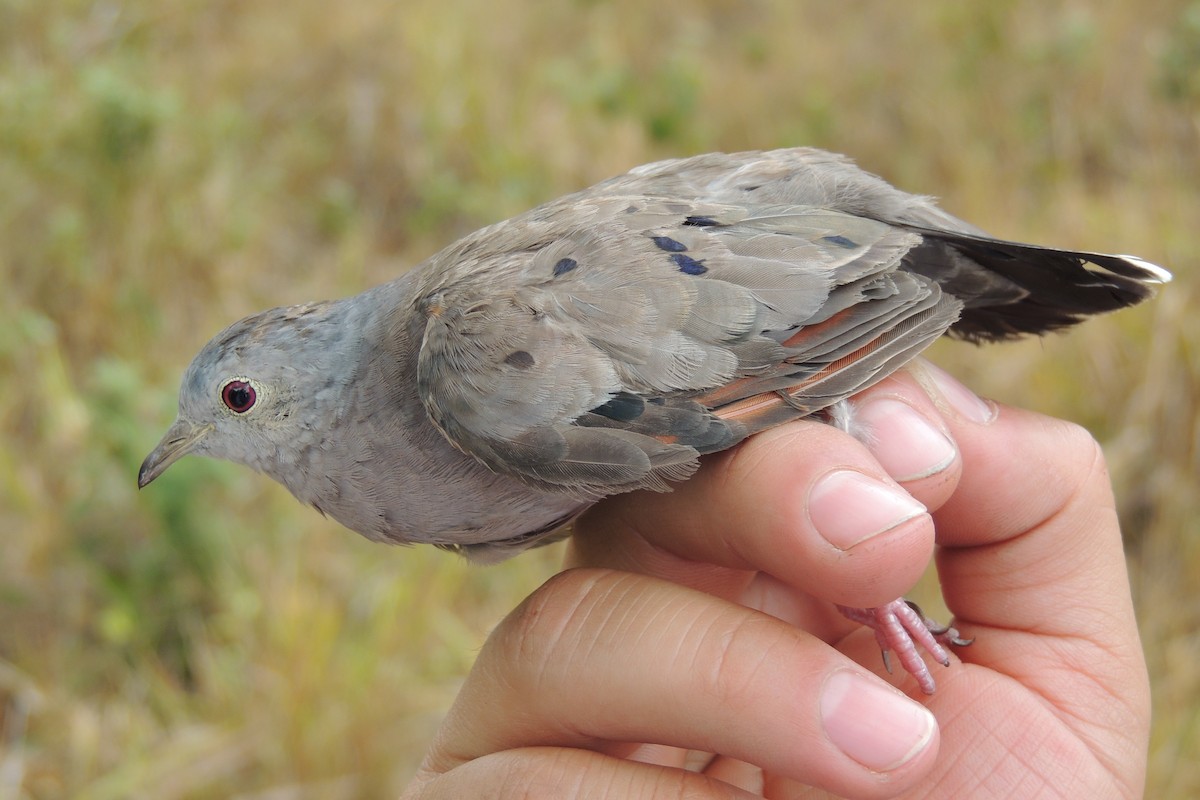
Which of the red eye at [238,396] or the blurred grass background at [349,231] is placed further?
the blurred grass background at [349,231]

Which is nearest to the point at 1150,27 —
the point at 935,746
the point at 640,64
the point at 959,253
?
the point at 640,64

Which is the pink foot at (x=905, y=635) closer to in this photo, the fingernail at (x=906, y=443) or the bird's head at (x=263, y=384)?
the fingernail at (x=906, y=443)

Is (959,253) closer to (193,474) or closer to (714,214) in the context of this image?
(714,214)

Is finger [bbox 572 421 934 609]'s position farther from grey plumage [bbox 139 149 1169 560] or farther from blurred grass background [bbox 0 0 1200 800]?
blurred grass background [bbox 0 0 1200 800]

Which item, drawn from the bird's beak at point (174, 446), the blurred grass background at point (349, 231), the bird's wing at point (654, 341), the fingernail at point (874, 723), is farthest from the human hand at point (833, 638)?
the blurred grass background at point (349, 231)

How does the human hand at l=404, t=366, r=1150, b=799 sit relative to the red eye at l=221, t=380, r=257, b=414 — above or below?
below

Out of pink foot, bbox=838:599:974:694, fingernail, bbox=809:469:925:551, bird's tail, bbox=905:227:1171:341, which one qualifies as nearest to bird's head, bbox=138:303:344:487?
fingernail, bbox=809:469:925:551

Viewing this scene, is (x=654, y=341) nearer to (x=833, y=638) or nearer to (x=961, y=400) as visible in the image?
(x=961, y=400)
